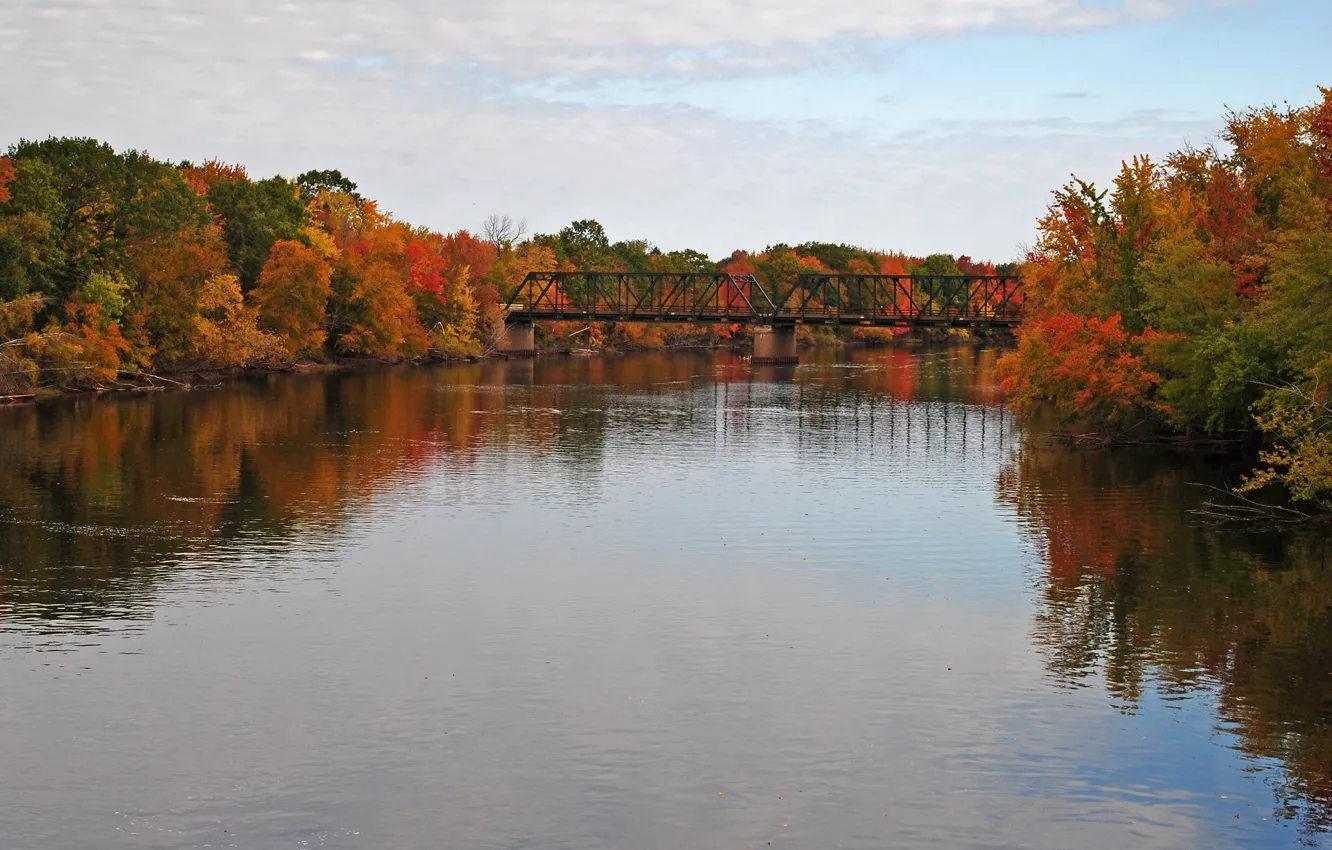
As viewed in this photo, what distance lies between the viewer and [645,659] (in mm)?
30953

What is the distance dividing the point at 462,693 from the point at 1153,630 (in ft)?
54.7

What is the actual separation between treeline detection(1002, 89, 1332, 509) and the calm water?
4852mm

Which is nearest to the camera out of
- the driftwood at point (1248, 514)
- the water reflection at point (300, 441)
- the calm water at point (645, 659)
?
the calm water at point (645, 659)

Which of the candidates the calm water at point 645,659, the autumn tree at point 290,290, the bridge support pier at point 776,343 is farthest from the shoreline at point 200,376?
the bridge support pier at point 776,343

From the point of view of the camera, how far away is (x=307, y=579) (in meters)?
38.4

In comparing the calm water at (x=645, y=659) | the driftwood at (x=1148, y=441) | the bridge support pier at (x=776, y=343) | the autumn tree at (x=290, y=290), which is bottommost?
the calm water at (x=645, y=659)

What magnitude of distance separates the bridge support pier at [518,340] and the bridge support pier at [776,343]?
93.8 feet

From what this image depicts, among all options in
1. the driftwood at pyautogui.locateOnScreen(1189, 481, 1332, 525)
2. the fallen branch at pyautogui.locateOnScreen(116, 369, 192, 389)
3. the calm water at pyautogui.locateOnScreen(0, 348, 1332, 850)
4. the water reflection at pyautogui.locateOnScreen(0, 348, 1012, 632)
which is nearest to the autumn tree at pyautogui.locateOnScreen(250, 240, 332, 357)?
the water reflection at pyautogui.locateOnScreen(0, 348, 1012, 632)

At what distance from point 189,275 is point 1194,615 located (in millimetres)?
87598

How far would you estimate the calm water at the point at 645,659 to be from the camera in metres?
22.6

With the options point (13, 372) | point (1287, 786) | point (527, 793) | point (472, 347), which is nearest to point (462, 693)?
point (527, 793)

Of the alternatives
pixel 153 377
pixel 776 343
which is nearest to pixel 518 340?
pixel 776 343

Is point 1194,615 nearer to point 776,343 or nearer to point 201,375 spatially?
point 201,375

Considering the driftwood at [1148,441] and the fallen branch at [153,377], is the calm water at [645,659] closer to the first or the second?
the driftwood at [1148,441]
